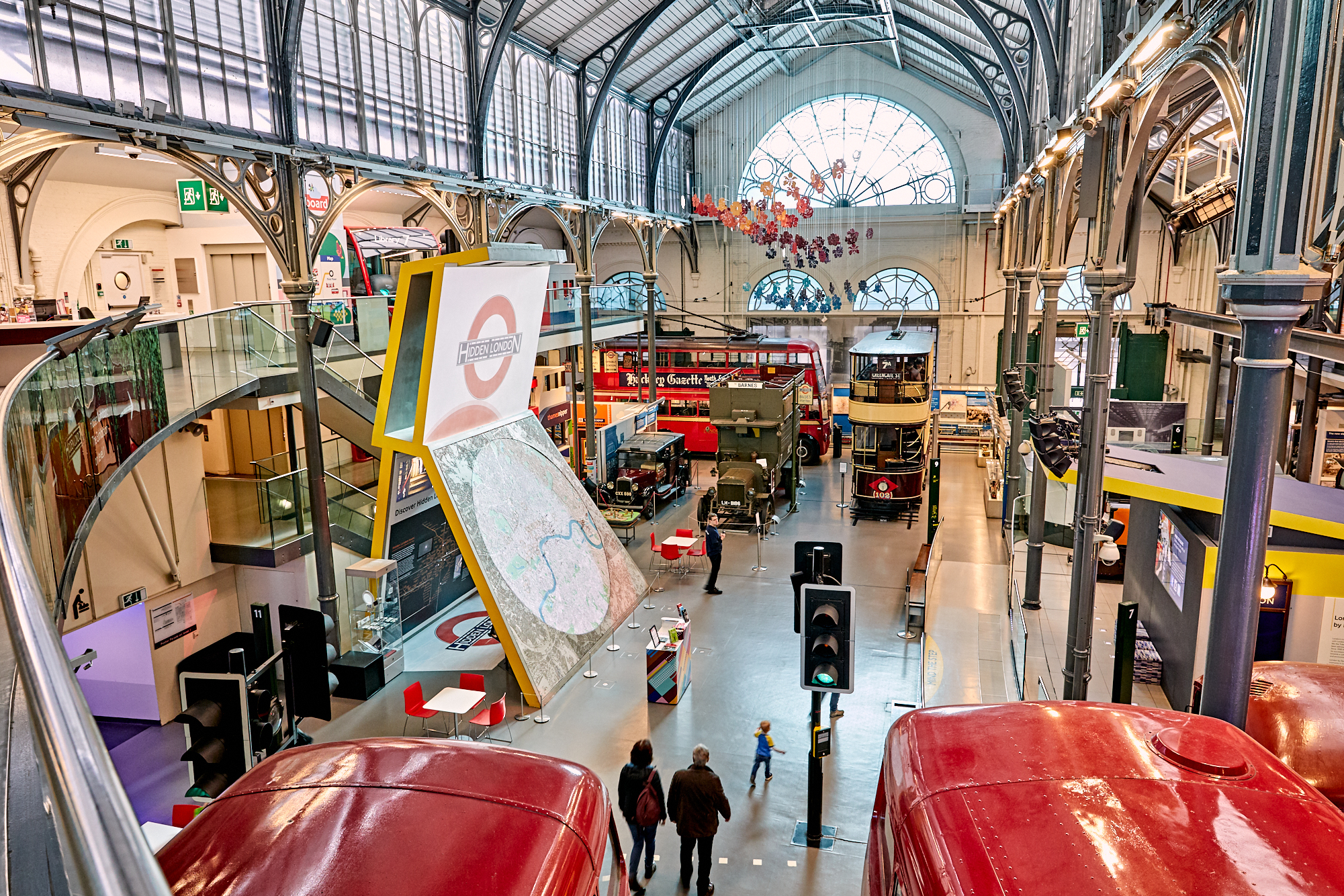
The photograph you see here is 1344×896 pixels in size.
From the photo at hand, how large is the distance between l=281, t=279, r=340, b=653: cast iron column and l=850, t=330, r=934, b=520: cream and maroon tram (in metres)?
12.0

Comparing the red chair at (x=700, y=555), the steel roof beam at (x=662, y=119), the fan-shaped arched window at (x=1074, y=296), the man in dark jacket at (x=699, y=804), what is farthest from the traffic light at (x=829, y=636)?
the fan-shaped arched window at (x=1074, y=296)

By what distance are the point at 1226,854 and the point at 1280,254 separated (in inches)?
112

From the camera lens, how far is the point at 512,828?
298 centimetres

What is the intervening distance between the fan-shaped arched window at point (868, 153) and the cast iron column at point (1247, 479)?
2937cm

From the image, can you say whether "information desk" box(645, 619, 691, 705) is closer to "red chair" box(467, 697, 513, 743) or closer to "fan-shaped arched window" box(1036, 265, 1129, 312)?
"red chair" box(467, 697, 513, 743)

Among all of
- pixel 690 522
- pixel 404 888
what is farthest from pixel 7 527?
pixel 690 522

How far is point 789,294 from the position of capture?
3269 centimetres

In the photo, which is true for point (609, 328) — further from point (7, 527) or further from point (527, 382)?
point (7, 527)

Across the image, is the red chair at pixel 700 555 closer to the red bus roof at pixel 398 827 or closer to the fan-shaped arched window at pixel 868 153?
the red bus roof at pixel 398 827

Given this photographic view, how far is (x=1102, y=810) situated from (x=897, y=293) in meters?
32.2

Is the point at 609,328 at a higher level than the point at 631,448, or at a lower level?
higher

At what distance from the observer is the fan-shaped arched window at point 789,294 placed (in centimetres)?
3353

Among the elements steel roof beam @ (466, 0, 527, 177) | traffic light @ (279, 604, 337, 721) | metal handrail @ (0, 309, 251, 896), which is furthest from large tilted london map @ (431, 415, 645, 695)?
metal handrail @ (0, 309, 251, 896)

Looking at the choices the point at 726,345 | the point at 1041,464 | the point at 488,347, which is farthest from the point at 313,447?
the point at 726,345
